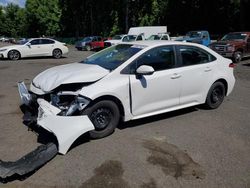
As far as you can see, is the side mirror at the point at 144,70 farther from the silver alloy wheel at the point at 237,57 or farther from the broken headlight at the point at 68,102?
the silver alloy wheel at the point at 237,57

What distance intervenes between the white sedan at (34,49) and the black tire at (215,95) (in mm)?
15572

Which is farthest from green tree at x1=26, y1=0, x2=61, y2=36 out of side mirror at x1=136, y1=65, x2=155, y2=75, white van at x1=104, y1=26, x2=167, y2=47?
side mirror at x1=136, y1=65, x2=155, y2=75

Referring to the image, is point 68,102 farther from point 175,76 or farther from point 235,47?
point 235,47

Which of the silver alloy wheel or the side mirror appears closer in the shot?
the side mirror

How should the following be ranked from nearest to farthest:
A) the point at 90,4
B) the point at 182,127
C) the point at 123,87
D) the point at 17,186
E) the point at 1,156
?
the point at 17,186 < the point at 1,156 < the point at 123,87 < the point at 182,127 < the point at 90,4

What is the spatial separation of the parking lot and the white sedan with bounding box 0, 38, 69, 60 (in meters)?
13.7

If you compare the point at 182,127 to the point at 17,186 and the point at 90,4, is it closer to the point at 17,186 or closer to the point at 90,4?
the point at 17,186

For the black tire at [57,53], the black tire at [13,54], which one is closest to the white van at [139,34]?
the black tire at [57,53]

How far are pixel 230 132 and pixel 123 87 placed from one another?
2135mm

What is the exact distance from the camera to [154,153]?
482 cm

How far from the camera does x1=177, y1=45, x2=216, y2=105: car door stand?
6.37 metres

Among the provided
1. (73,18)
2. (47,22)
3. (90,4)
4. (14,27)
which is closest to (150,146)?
(90,4)

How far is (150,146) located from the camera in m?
5.09

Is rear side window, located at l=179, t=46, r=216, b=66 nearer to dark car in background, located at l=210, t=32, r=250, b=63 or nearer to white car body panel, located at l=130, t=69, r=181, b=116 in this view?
white car body panel, located at l=130, t=69, r=181, b=116
